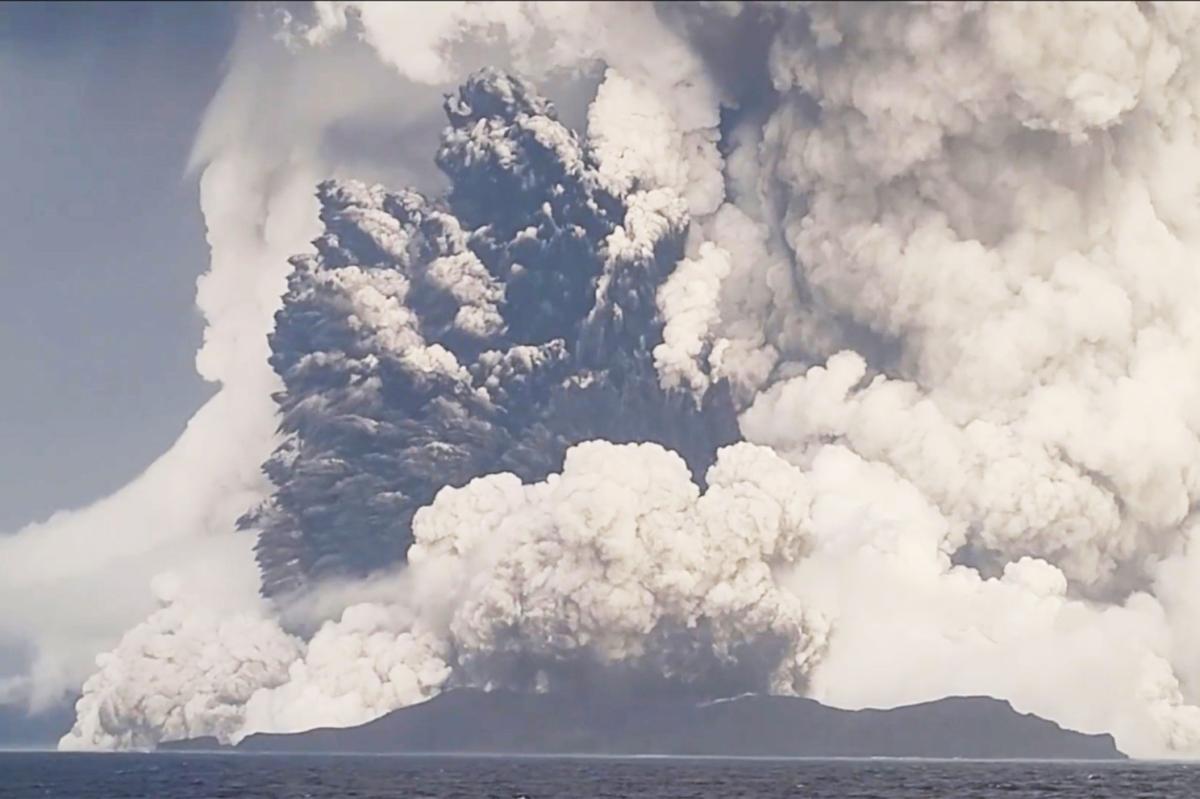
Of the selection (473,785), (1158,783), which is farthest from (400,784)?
(1158,783)

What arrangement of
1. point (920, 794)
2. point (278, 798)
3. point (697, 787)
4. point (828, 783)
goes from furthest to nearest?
point (828, 783) < point (697, 787) < point (920, 794) < point (278, 798)

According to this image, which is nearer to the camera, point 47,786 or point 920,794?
point 920,794

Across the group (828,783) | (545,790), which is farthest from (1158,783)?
(545,790)

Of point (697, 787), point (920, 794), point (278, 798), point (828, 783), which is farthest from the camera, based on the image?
point (828, 783)

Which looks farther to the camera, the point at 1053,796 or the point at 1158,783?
the point at 1158,783

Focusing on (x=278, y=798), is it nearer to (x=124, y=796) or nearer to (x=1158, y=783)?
(x=124, y=796)

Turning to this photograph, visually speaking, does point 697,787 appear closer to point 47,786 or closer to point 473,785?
point 473,785

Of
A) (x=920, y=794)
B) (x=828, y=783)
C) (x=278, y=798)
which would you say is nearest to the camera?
(x=278, y=798)

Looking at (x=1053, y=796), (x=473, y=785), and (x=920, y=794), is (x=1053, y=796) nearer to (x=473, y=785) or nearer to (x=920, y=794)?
(x=920, y=794)
